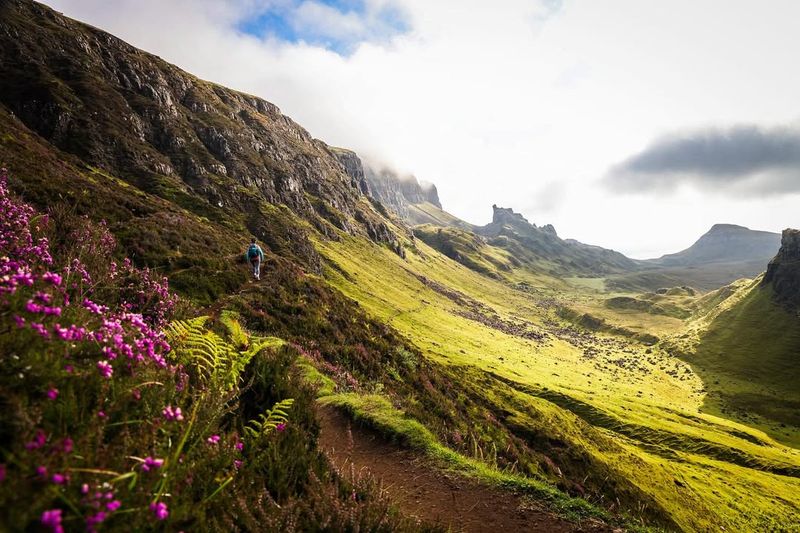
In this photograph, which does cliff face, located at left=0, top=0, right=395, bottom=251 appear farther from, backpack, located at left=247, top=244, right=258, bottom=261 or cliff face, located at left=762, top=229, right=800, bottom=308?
cliff face, located at left=762, top=229, right=800, bottom=308

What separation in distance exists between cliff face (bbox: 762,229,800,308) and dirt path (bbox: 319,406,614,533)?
197271mm

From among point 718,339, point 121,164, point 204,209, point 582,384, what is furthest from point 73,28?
point 718,339

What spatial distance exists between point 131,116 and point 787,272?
22735 centimetres

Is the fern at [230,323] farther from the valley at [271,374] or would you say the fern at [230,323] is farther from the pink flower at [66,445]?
the pink flower at [66,445]

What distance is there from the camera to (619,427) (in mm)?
49938

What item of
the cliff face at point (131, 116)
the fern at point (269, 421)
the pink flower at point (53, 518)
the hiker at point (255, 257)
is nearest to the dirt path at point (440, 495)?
the fern at point (269, 421)

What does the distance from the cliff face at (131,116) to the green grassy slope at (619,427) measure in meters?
32.0

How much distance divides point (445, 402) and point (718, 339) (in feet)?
542

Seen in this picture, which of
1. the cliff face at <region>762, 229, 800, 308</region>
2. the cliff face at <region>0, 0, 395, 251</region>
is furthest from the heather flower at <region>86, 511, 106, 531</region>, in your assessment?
the cliff face at <region>762, 229, 800, 308</region>

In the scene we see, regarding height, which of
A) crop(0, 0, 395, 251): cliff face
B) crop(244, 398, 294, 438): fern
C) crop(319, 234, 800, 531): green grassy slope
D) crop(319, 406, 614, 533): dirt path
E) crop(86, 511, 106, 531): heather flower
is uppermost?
crop(0, 0, 395, 251): cliff face

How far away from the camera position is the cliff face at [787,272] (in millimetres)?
144500

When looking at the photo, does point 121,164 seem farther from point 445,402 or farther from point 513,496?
point 513,496

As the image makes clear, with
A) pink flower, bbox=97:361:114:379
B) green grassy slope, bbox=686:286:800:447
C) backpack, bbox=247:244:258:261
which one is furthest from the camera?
green grassy slope, bbox=686:286:800:447

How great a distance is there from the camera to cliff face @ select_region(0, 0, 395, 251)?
61750mm
